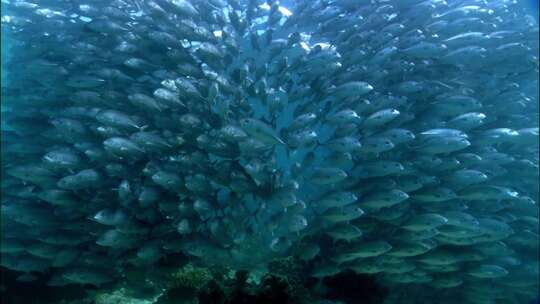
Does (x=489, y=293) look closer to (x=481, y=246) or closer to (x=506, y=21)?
(x=481, y=246)

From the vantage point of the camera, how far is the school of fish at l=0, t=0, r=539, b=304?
6.84 metres

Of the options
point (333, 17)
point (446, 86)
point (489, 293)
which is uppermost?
point (333, 17)

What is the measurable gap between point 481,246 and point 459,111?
9.19 ft

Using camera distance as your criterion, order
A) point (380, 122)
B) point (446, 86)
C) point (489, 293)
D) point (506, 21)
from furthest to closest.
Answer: point (506, 21) → point (489, 293) → point (446, 86) → point (380, 122)

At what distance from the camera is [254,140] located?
6.80m

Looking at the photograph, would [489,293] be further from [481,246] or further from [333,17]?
[333,17]

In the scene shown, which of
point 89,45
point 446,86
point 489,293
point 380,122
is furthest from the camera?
point 489,293

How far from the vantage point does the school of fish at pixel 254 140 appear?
22.4ft

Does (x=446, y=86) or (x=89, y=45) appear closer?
(x=89, y=45)

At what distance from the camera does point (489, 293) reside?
352 inches

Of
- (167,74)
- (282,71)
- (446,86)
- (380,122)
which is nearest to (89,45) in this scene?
(167,74)

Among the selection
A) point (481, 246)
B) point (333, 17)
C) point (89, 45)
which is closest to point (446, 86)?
point (333, 17)

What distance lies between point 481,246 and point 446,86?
10.9 ft

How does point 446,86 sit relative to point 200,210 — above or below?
above
